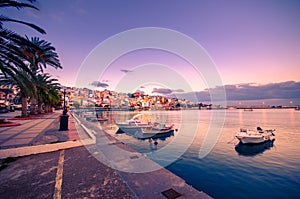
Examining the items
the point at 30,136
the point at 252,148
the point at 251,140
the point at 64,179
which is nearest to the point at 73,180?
the point at 64,179

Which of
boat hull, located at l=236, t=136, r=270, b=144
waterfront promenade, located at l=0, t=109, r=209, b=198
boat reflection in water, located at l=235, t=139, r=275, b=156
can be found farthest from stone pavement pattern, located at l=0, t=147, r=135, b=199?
boat hull, located at l=236, t=136, r=270, b=144

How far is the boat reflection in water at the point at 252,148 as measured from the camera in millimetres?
15062

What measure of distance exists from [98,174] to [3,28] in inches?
323

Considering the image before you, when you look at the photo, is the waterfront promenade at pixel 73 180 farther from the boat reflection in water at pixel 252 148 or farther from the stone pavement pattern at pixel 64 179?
the boat reflection in water at pixel 252 148

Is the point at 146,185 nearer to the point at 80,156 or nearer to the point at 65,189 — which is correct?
the point at 65,189

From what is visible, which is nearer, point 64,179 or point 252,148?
point 64,179

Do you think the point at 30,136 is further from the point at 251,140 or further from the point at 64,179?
the point at 251,140

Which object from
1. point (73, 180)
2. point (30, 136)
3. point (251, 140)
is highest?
Result: point (30, 136)

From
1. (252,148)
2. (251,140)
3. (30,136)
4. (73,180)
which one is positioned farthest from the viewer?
(251,140)

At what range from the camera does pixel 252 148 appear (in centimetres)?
1686

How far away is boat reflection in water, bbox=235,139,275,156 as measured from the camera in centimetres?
1506

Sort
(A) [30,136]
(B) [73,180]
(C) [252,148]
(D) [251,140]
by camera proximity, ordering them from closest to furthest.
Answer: (B) [73,180] < (A) [30,136] < (C) [252,148] < (D) [251,140]

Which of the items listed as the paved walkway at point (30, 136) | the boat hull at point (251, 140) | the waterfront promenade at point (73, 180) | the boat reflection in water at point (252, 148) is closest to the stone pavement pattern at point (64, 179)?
the waterfront promenade at point (73, 180)

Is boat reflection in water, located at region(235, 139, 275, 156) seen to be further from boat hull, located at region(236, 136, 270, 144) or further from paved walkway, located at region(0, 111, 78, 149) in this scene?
paved walkway, located at region(0, 111, 78, 149)
